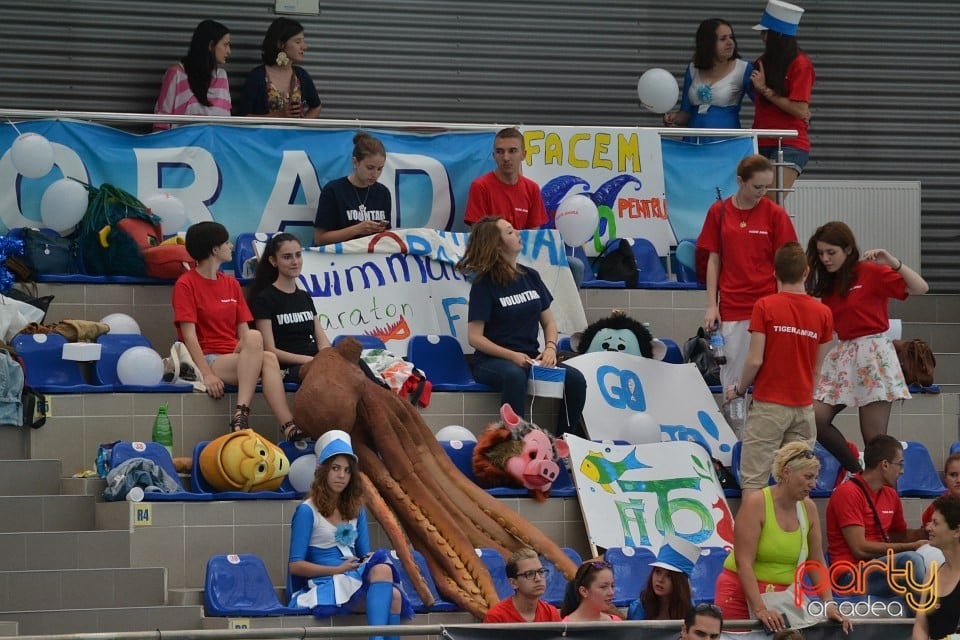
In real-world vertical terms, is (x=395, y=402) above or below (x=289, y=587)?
above

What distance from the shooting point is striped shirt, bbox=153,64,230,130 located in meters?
14.7

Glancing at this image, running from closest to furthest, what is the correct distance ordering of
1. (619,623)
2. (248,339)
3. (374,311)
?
(619,623)
(248,339)
(374,311)

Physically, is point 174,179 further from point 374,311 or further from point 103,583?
point 103,583

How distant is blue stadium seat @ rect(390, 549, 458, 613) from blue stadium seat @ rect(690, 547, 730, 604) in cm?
144

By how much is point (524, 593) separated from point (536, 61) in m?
8.05

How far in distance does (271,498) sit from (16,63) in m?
5.71

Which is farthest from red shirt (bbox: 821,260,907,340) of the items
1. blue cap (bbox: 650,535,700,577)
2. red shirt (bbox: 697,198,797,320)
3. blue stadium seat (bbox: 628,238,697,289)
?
blue cap (bbox: 650,535,700,577)

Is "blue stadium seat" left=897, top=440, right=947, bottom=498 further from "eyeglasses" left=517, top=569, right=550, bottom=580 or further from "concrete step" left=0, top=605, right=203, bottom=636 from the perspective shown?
"concrete step" left=0, top=605, right=203, bottom=636

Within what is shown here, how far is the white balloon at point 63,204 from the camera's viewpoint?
42.8ft

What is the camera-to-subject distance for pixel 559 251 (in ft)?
45.3

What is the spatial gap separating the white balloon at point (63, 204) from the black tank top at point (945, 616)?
6745 mm

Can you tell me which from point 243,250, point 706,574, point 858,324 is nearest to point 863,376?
point 858,324

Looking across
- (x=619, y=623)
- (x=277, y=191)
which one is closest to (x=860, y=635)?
(x=619, y=623)

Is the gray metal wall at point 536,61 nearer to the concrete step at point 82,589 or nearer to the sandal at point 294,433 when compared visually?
the sandal at point 294,433
